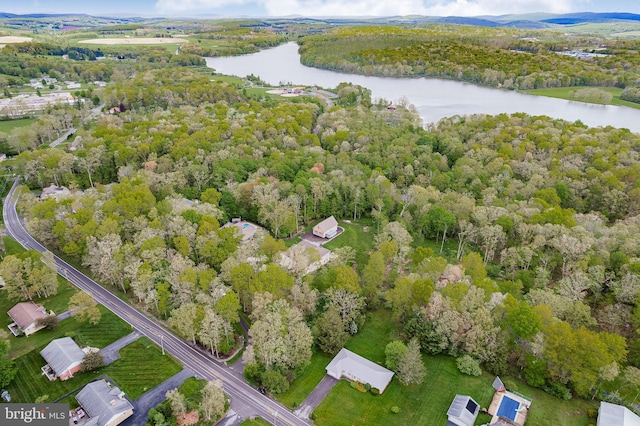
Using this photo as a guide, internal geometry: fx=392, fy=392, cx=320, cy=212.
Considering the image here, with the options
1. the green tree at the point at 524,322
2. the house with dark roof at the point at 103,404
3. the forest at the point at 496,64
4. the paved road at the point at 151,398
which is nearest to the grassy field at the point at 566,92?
the forest at the point at 496,64

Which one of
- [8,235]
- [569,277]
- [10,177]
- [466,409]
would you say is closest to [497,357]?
[466,409]

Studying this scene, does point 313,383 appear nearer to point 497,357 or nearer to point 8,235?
point 497,357

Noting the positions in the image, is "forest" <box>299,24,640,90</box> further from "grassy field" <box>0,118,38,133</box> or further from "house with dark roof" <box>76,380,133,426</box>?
"house with dark roof" <box>76,380,133,426</box>

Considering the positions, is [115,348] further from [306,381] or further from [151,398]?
[306,381]

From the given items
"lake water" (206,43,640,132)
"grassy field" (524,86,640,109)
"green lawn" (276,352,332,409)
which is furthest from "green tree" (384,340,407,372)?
"grassy field" (524,86,640,109)

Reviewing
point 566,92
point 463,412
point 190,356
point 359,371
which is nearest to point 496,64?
point 566,92

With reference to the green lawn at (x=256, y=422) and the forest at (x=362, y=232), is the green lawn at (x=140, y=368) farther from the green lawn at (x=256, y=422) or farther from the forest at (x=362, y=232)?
the green lawn at (x=256, y=422)

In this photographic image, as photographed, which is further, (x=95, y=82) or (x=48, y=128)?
(x=95, y=82)
